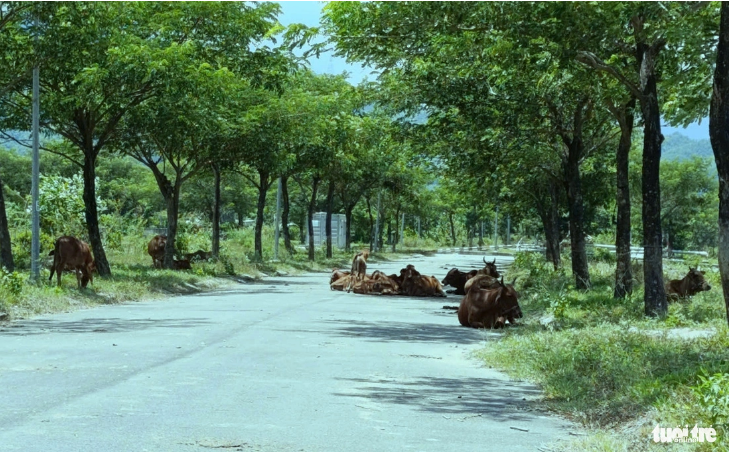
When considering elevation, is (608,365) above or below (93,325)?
above

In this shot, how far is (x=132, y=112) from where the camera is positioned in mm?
25703

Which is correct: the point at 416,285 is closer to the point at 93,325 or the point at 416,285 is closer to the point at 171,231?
the point at 171,231

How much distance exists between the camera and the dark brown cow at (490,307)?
57.8ft

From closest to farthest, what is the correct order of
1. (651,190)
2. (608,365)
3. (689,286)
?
(608,365) → (651,190) → (689,286)

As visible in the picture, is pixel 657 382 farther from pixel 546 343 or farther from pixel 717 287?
pixel 717 287

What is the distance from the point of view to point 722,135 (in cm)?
849

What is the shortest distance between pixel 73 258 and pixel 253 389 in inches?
517

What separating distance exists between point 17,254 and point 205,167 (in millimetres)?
8862

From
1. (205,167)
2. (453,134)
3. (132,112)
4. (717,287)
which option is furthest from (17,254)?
(717,287)

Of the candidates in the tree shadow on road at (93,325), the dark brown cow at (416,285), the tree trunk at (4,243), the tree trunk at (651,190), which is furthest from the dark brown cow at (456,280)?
the tree shadow on road at (93,325)

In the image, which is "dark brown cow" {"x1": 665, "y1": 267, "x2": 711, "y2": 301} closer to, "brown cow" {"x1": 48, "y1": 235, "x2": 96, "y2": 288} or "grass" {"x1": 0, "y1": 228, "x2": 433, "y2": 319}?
"grass" {"x1": 0, "y1": 228, "x2": 433, "y2": 319}

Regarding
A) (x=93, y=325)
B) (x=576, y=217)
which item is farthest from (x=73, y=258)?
(x=576, y=217)

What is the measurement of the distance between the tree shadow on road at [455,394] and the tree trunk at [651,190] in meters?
6.17

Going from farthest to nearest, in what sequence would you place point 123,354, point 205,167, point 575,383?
point 205,167 < point 123,354 < point 575,383
